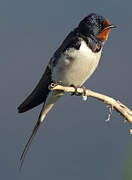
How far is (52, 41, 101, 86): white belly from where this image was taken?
1502 millimetres

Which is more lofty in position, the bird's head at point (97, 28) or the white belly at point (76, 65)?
the bird's head at point (97, 28)

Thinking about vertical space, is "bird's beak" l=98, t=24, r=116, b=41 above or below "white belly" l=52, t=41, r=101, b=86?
above

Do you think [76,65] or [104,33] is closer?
[76,65]

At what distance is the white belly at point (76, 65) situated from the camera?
4.93ft

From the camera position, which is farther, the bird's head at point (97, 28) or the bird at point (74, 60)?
the bird's head at point (97, 28)

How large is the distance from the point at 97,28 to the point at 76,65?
0.22 m

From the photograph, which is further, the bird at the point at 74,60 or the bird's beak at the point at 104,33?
the bird's beak at the point at 104,33

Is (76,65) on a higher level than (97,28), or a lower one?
lower

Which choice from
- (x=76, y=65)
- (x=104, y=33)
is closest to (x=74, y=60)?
(x=76, y=65)

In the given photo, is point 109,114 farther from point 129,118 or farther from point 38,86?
point 38,86

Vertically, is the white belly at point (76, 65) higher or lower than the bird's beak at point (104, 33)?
lower

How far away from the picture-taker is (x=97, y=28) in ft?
5.35

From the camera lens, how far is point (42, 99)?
1731 mm

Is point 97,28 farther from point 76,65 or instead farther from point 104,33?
point 76,65
